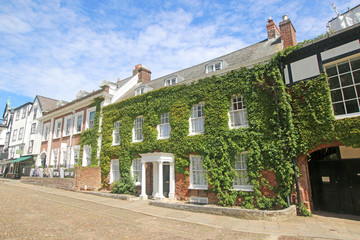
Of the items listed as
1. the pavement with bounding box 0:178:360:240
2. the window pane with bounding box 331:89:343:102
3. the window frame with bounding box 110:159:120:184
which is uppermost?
the window pane with bounding box 331:89:343:102

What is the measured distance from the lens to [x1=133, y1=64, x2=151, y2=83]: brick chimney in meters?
26.0

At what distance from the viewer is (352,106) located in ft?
32.6

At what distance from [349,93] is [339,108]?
782mm

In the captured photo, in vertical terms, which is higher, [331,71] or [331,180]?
[331,71]

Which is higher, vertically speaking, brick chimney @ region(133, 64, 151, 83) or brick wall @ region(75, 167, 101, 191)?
brick chimney @ region(133, 64, 151, 83)

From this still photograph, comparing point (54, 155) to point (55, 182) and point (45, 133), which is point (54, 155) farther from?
point (55, 182)

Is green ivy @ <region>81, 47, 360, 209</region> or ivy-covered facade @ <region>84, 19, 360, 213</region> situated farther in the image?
green ivy @ <region>81, 47, 360, 209</region>

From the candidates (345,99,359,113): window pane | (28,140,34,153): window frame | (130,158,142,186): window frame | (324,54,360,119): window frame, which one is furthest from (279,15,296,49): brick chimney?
(28,140,34,153): window frame

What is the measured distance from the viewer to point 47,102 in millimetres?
33469

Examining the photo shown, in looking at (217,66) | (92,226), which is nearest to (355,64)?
(217,66)

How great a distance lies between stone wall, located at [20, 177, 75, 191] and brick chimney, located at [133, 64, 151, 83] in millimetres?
13163

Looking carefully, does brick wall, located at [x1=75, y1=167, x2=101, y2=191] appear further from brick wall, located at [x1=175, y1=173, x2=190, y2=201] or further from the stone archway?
the stone archway

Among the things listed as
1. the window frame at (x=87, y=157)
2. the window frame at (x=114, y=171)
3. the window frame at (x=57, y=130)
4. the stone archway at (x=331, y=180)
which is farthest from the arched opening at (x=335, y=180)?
the window frame at (x=57, y=130)

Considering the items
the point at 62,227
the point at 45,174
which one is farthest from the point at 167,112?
the point at 45,174
